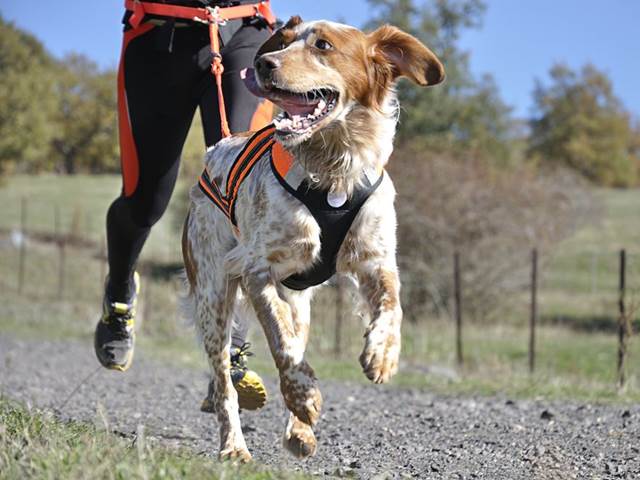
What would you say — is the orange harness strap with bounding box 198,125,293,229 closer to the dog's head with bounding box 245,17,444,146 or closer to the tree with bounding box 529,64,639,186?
the dog's head with bounding box 245,17,444,146

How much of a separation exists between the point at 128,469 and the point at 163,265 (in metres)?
20.9

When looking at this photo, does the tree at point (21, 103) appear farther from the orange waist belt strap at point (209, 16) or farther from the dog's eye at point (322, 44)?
the dog's eye at point (322, 44)

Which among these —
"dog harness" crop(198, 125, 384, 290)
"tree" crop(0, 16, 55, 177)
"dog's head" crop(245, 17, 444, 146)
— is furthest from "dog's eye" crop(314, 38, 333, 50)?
"tree" crop(0, 16, 55, 177)

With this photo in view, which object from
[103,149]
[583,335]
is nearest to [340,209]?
[103,149]

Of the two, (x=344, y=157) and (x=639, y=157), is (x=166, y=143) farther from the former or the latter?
(x=639, y=157)

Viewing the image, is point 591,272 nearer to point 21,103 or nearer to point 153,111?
point 21,103

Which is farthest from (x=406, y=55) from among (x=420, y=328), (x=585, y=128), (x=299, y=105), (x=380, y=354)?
(x=585, y=128)

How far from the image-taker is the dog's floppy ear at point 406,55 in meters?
3.51

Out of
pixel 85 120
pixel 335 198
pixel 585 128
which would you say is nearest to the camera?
pixel 335 198

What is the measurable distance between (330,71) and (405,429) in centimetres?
215

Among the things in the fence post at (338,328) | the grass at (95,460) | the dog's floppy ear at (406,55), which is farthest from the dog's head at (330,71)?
the fence post at (338,328)

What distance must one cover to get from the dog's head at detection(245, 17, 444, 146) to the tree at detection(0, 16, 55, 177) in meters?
22.6

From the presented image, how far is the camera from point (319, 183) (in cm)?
351

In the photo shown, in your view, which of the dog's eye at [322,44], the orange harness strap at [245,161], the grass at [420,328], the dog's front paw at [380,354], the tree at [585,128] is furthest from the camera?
the tree at [585,128]
